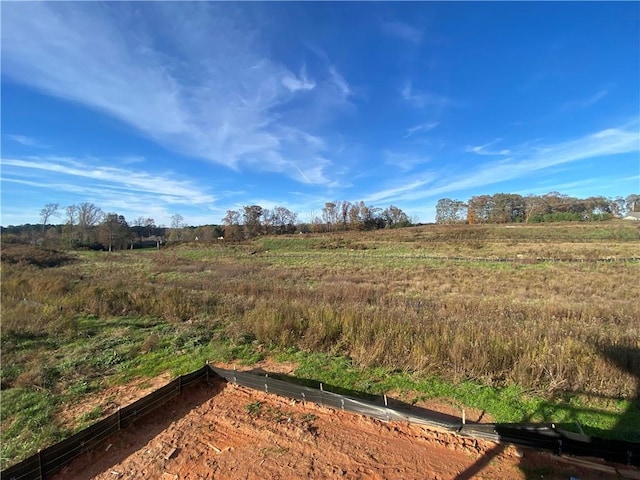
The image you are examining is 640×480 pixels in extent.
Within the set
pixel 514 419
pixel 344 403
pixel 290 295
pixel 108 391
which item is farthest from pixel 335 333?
pixel 290 295

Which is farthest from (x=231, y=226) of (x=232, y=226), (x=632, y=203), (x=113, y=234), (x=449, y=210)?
(x=632, y=203)

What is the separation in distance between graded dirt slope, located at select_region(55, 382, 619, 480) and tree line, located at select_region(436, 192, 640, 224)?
82.7 metres

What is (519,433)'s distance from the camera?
3.44m

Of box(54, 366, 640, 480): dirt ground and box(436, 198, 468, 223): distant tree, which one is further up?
box(436, 198, 468, 223): distant tree

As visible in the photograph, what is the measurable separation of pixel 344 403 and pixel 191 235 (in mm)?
86884

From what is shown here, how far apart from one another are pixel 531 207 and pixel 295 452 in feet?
318

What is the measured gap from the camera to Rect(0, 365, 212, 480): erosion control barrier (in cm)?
336

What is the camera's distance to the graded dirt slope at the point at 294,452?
3.20m

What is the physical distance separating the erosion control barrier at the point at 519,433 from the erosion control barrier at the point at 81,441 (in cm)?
223

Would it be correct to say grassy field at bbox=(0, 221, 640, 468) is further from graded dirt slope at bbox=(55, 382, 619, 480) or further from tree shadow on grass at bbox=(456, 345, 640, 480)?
Result: graded dirt slope at bbox=(55, 382, 619, 480)

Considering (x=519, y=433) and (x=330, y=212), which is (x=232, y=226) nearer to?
(x=330, y=212)

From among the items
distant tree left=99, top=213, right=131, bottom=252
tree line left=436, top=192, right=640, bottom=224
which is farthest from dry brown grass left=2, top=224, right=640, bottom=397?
tree line left=436, top=192, right=640, bottom=224

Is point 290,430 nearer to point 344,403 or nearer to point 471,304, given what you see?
point 344,403

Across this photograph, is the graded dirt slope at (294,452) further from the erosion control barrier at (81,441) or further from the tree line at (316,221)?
the tree line at (316,221)
